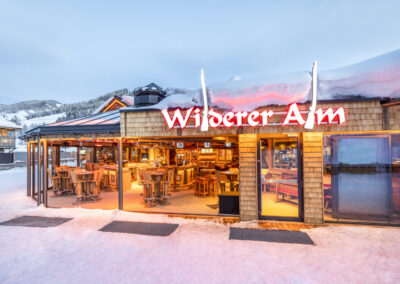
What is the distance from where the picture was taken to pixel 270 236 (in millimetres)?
5285

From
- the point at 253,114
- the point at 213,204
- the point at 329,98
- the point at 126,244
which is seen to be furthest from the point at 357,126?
the point at 126,244

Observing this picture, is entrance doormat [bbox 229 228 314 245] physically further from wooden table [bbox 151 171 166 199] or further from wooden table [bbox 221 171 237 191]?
wooden table [bbox 151 171 166 199]

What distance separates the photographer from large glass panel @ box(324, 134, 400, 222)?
19.6ft

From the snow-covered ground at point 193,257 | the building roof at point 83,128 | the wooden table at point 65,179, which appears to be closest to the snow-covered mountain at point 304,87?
the building roof at point 83,128

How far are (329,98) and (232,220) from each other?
4299 millimetres

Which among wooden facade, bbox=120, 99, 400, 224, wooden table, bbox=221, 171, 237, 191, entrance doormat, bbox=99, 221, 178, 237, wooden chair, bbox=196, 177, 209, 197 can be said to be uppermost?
wooden facade, bbox=120, 99, 400, 224

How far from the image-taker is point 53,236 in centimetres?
534

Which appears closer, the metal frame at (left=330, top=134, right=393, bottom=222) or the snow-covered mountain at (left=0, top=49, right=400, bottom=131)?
the snow-covered mountain at (left=0, top=49, right=400, bottom=131)

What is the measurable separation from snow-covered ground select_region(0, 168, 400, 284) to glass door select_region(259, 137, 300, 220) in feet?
3.64

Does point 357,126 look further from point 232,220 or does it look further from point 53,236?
point 53,236

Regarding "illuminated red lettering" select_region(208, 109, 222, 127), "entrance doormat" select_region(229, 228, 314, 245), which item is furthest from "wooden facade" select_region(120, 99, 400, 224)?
"entrance doormat" select_region(229, 228, 314, 245)

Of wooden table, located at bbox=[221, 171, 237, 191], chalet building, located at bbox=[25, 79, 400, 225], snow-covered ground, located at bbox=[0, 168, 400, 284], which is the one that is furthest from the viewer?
wooden table, located at bbox=[221, 171, 237, 191]

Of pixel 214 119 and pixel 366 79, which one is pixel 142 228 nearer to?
pixel 214 119

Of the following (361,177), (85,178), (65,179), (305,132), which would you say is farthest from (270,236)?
(65,179)
